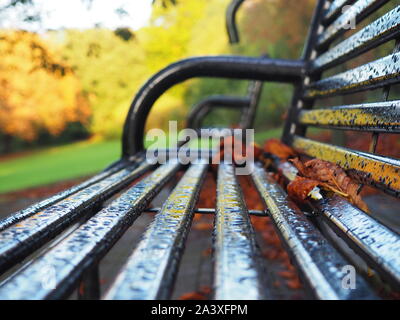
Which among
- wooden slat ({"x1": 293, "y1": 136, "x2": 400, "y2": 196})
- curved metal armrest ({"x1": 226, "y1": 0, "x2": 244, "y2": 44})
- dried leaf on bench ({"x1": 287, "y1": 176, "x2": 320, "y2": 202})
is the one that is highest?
curved metal armrest ({"x1": 226, "y1": 0, "x2": 244, "y2": 44})

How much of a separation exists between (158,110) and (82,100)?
294 inches

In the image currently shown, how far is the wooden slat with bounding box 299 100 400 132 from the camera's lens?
770mm

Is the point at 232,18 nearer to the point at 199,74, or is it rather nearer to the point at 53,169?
the point at 199,74

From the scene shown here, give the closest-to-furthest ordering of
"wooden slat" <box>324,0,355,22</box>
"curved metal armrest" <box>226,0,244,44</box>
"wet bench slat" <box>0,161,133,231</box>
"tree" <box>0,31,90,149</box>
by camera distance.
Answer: "wet bench slat" <box>0,161,133,231</box>
"wooden slat" <box>324,0,355,22</box>
"curved metal armrest" <box>226,0,244,44</box>
"tree" <box>0,31,90,149</box>

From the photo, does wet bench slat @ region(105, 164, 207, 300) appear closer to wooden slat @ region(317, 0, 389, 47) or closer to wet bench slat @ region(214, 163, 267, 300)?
wet bench slat @ region(214, 163, 267, 300)

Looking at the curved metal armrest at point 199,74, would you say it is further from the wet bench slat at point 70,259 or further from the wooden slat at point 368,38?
the wet bench slat at point 70,259

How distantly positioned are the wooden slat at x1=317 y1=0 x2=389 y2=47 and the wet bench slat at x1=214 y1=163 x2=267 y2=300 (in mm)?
734

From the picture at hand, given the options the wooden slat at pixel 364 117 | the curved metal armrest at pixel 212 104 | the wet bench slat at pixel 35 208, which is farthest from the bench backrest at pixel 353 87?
the curved metal armrest at pixel 212 104

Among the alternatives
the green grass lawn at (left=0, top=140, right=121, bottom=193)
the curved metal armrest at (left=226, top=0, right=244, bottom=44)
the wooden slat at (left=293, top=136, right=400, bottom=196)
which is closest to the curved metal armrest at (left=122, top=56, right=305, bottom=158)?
the wooden slat at (left=293, top=136, right=400, bottom=196)

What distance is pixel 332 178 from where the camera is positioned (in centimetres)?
85

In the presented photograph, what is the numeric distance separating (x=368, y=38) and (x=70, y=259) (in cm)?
97

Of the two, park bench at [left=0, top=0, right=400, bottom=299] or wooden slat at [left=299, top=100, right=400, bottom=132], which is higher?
wooden slat at [left=299, top=100, right=400, bottom=132]

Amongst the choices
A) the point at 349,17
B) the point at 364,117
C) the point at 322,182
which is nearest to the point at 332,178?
the point at 322,182
